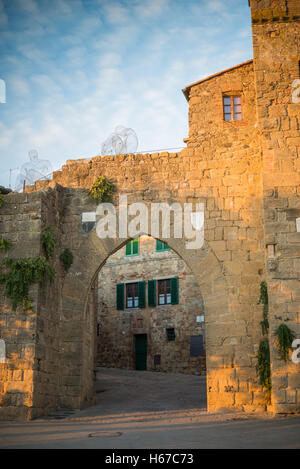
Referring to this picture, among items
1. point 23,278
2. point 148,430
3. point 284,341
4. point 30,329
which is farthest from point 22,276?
point 284,341

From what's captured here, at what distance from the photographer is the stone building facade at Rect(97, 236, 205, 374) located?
21.9m

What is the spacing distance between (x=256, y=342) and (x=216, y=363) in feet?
3.03

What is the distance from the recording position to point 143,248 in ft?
78.2

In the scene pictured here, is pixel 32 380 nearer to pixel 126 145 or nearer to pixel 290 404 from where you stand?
pixel 290 404

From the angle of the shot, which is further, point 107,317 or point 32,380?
point 107,317

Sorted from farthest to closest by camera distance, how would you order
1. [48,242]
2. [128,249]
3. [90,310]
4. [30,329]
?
[128,249], [90,310], [48,242], [30,329]

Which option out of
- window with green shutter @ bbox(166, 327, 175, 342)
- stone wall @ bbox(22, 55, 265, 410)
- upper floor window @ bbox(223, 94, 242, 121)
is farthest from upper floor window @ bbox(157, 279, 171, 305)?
upper floor window @ bbox(223, 94, 242, 121)

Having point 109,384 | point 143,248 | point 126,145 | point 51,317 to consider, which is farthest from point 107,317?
point 51,317

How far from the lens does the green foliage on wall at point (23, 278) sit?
10.3m

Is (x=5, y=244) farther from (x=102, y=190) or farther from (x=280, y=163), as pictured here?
(x=280, y=163)

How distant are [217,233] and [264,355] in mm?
2756

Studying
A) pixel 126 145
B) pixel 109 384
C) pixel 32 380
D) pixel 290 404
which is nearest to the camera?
pixel 290 404

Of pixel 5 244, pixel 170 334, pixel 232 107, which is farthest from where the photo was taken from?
pixel 170 334

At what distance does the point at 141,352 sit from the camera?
75.9 feet
